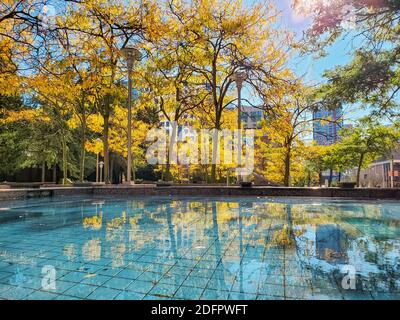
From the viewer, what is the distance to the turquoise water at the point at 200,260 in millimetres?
3094

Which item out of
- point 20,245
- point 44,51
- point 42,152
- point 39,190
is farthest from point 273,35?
point 42,152

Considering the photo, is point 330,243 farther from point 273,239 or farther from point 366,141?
point 366,141

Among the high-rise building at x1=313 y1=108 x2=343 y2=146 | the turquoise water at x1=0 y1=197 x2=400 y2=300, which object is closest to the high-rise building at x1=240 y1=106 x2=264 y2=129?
the high-rise building at x1=313 y1=108 x2=343 y2=146

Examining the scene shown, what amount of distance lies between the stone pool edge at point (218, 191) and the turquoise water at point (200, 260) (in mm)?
8477

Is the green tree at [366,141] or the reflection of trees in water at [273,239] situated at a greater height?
the green tree at [366,141]

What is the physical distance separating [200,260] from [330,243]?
7.91 feet

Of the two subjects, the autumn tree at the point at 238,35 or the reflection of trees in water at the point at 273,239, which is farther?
the autumn tree at the point at 238,35

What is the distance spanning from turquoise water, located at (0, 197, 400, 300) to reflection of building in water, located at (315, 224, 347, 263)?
2 cm

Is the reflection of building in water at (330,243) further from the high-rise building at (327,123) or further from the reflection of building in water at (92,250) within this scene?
the high-rise building at (327,123)

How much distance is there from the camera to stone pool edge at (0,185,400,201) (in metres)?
15.0

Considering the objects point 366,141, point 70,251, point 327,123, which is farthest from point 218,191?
point 366,141

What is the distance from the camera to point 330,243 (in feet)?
17.0

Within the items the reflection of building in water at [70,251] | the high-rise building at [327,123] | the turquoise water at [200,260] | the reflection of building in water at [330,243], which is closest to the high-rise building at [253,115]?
the high-rise building at [327,123]
